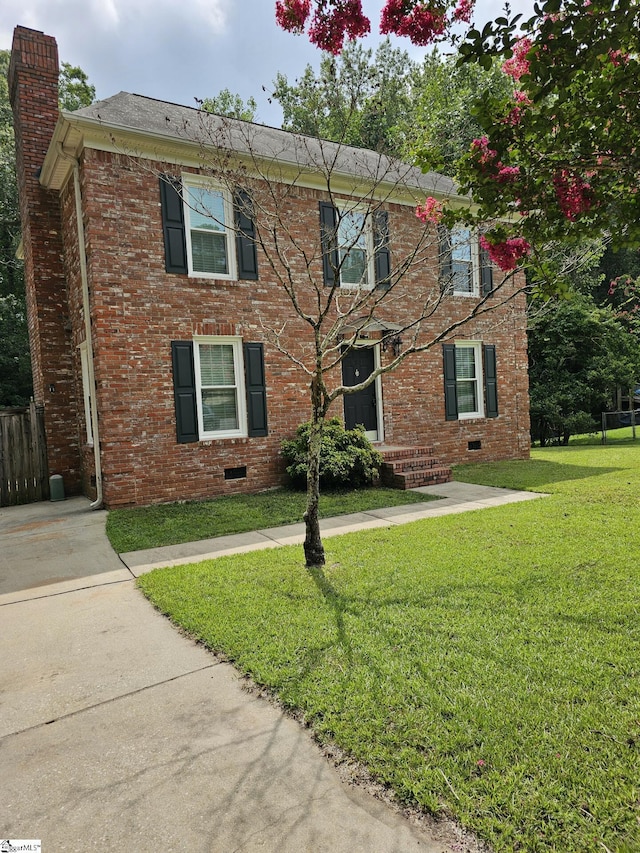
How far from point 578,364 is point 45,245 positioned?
15195 millimetres

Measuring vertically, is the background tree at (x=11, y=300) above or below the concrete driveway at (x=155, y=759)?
above

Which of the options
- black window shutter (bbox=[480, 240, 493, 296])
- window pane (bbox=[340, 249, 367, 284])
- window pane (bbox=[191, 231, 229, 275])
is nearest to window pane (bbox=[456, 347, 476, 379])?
black window shutter (bbox=[480, 240, 493, 296])

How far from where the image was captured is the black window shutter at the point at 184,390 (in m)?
8.07

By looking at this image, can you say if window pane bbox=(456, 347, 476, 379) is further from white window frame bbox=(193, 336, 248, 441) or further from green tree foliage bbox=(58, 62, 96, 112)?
green tree foliage bbox=(58, 62, 96, 112)

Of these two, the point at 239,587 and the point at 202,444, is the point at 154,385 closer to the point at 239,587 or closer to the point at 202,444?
the point at 202,444

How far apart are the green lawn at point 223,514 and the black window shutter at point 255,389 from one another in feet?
3.83

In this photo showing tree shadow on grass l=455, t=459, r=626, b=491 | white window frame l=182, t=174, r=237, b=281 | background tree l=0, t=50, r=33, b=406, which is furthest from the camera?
background tree l=0, t=50, r=33, b=406

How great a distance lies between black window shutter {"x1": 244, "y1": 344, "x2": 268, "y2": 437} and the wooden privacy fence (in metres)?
3.94

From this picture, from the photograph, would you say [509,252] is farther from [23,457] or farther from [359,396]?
[23,457]

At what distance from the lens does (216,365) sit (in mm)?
8625

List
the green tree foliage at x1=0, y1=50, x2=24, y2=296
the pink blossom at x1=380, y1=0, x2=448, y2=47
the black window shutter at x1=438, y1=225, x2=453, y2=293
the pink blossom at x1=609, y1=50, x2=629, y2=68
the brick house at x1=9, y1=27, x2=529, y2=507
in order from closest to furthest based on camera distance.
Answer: the pink blossom at x1=609, y1=50, x2=629, y2=68, the pink blossom at x1=380, y1=0, x2=448, y2=47, the black window shutter at x1=438, y1=225, x2=453, y2=293, the brick house at x1=9, y1=27, x2=529, y2=507, the green tree foliage at x1=0, y1=50, x2=24, y2=296

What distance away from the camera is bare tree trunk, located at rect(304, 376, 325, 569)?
4.64m

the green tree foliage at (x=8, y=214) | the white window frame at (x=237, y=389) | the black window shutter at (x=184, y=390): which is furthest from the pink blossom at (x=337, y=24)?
the green tree foliage at (x=8, y=214)

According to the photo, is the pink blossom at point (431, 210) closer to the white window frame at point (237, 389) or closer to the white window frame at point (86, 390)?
the white window frame at point (237, 389)
